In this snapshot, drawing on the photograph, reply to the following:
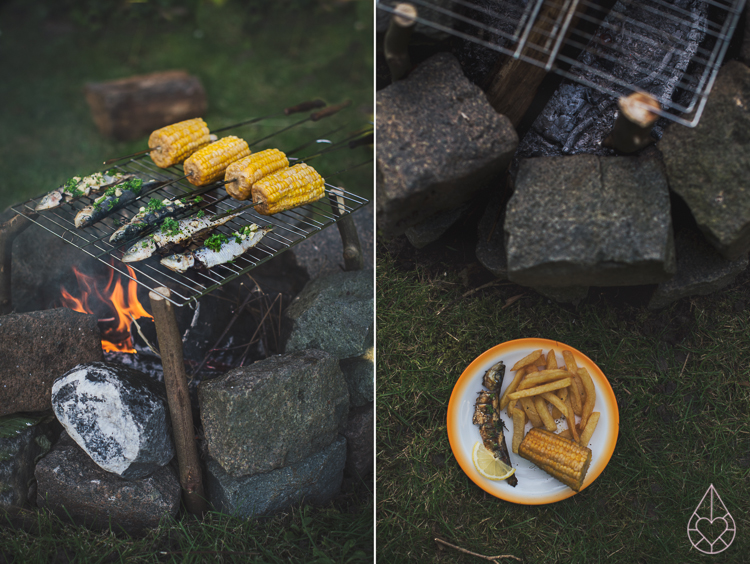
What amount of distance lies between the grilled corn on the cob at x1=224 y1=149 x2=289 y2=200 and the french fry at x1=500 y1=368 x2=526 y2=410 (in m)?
1.58

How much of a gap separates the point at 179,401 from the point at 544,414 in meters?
1.67

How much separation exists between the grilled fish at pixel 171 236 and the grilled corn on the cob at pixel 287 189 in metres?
0.24

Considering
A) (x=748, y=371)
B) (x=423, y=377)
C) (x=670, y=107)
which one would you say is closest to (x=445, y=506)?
(x=423, y=377)

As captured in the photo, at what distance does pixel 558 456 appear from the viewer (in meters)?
2.30

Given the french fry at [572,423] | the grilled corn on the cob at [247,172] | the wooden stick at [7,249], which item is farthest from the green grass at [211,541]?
the grilled corn on the cob at [247,172]

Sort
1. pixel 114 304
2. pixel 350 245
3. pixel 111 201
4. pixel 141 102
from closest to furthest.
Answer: pixel 111 201
pixel 114 304
pixel 350 245
pixel 141 102

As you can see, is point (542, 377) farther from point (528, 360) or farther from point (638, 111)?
point (638, 111)

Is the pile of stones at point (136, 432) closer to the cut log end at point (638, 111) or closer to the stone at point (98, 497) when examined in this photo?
the stone at point (98, 497)

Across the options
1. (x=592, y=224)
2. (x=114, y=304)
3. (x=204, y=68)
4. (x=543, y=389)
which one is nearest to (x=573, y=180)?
(x=592, y=224)

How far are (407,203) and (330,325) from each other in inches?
33.1

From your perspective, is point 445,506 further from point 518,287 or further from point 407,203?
point 407,203

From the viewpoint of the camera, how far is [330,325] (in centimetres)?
270

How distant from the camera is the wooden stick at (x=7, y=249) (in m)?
2.67

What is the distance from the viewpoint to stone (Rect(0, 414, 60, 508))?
227 centimetres
